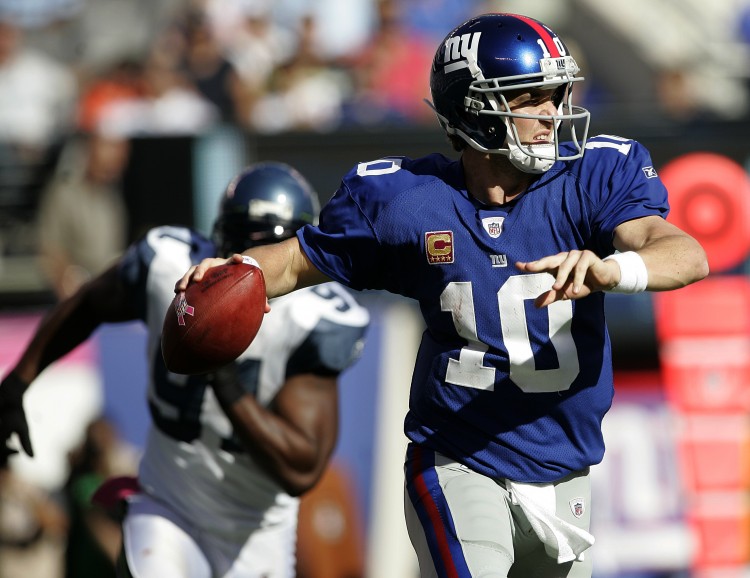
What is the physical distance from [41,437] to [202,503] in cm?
219

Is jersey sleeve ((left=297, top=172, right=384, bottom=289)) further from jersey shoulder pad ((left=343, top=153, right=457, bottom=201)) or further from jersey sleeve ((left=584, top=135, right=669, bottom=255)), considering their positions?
jersey sleeve ((left=584, top=135, right=669, bottom=255))

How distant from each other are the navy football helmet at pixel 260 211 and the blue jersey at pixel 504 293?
83 centimetres

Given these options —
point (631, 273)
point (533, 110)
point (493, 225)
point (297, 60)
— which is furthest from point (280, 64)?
point (631, 273)

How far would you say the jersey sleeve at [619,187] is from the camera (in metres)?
2.90

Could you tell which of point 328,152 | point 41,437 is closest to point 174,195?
point 328,152

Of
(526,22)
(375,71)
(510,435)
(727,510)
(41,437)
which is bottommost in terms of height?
(727,510)

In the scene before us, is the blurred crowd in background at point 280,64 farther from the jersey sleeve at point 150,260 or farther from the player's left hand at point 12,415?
the player's left hand at point 12,415

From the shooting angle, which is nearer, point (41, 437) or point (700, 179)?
point (41, 437)

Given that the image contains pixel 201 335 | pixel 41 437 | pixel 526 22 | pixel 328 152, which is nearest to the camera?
pixel 201 335

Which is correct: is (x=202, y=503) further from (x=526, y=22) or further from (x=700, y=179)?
(x=700, y=179)

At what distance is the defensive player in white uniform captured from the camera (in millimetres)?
3787

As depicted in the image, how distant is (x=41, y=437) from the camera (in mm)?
5809

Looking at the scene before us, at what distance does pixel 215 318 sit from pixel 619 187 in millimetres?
997

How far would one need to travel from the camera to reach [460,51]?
3.10 m
